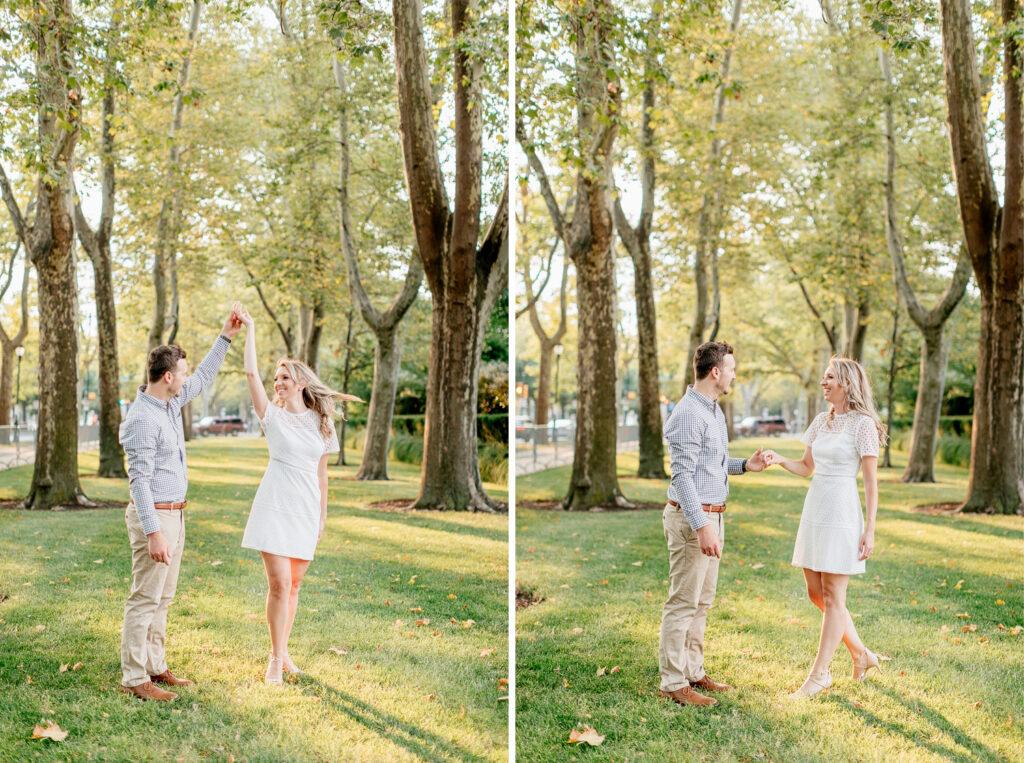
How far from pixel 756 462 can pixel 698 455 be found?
24 cm

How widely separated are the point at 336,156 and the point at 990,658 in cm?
395

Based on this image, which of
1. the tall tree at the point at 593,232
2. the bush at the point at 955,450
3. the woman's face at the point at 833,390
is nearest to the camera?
the woman's face at the point at 833,390

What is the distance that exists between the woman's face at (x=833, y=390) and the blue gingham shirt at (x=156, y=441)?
250 centimetres

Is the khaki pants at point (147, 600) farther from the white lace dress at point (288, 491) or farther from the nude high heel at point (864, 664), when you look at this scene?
the nude high heel at point (864, 664)

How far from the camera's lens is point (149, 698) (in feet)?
9.77

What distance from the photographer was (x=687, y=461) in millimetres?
3455

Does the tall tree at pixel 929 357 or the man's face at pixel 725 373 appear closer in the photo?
the man's face at pixel 725 373

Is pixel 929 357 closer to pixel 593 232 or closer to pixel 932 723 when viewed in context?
pixel 593 232

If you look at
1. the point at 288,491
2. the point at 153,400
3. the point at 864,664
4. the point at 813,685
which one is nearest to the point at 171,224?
the point at 153,400

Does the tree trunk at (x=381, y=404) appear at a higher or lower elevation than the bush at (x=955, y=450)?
higher

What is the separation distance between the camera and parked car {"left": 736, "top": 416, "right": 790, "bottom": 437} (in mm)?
3879

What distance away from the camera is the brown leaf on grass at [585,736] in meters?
3.37

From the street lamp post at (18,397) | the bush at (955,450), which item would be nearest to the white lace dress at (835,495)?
the bush at (955,450)

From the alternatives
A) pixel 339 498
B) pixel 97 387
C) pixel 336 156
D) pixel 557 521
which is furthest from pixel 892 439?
pixel 97 387
